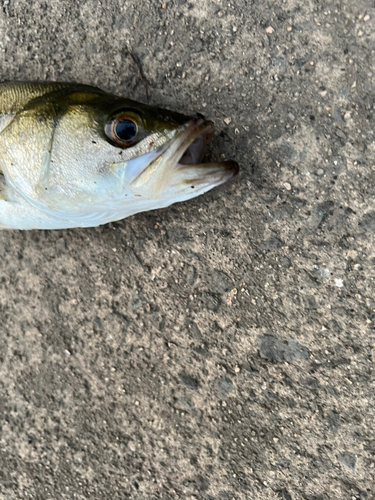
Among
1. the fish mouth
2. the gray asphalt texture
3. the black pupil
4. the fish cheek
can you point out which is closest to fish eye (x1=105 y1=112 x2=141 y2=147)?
the black pupil

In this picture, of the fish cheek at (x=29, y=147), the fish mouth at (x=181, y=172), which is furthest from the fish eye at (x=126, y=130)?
the fish cheek at (x=29, y=147)

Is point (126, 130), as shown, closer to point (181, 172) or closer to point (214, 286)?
point (181, 172)

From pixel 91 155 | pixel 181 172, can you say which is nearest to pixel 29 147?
pixel 91 155

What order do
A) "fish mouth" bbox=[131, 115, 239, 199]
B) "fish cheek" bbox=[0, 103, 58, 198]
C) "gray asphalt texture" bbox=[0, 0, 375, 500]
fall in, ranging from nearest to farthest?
"fish mouth" bbox=[131, 115, 239, 199] < "fish cheek" bbox=[0, 103, 58, 198] < "gray asphalt texture" bbox=[0, 0, 375, 500]

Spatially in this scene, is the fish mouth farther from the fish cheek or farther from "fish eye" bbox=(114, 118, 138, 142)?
the fish cheek

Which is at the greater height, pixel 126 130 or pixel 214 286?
pixel 126 130

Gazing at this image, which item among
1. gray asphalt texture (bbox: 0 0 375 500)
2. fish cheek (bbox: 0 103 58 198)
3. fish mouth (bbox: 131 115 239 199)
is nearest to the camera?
fish mouth (bbox: 131 115 239 199)
